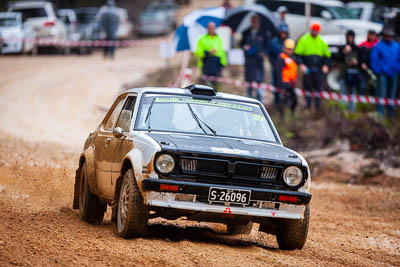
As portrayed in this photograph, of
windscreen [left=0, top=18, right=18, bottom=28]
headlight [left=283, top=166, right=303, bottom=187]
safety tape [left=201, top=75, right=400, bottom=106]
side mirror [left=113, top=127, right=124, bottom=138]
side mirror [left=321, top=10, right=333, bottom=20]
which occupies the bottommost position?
windscreen [left=0, top=18, right=18, bottom=28]

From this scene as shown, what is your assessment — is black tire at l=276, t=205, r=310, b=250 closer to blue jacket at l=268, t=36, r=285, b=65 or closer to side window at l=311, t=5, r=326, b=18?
blue jacket at l=268, t=36, r=285, b=65

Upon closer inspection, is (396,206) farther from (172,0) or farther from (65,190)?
(172,0)

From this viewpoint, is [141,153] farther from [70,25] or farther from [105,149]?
[70,25]

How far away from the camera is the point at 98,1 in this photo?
55.5m

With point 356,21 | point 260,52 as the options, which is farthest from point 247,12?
point 356,21

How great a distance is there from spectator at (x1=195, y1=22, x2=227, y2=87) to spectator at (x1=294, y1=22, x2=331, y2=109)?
5.68 feet

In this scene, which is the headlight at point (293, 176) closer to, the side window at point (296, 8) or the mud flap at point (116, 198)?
the mud flap at point (116, 198)

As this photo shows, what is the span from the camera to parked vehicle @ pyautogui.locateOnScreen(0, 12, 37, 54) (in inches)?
1224

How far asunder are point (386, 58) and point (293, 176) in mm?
9936

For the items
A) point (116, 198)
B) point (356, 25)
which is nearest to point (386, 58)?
point (356, 25)

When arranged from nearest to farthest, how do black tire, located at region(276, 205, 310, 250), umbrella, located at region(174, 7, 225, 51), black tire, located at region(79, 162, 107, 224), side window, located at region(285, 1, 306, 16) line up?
1. black tire, located at region(276, 205, 310, 250)
2. black tire, located at region(79, 162, 107, 224)
3. umbrella, located at region(174, 7, 225, 51)
4. side window, located at region(285, 1, 306, 16)

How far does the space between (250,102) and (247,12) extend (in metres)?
11.7

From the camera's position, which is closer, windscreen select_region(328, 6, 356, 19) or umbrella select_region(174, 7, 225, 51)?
umbrella select_region(174, 7, 225, 51)

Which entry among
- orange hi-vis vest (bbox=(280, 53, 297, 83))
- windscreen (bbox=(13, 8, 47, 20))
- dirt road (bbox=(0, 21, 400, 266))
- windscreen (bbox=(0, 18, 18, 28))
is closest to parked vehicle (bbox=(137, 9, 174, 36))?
windscreen (bbox=(13, 8, 47, 20))
